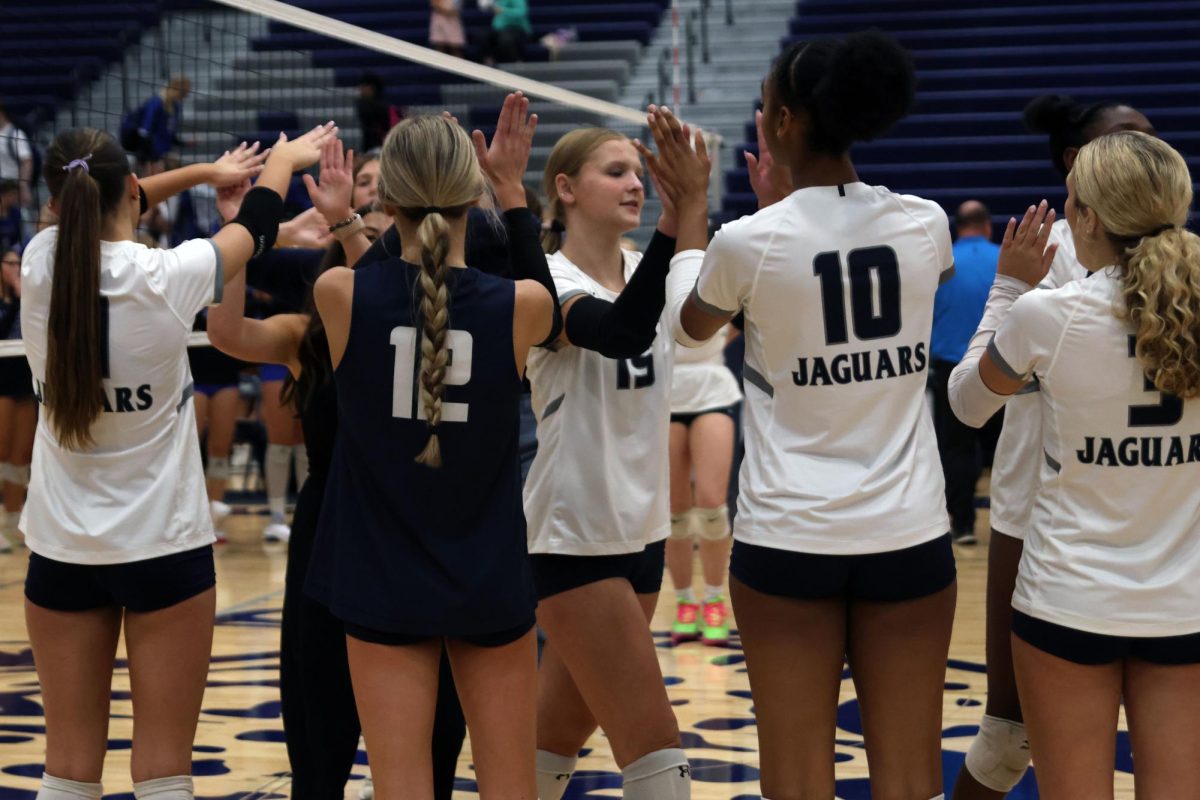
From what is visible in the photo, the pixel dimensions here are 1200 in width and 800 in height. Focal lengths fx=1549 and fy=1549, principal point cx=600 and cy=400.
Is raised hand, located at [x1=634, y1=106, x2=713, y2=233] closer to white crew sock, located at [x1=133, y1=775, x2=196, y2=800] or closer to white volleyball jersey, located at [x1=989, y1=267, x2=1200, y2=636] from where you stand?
white volleyball jersey, located at [x1=989, y1=267, x2=1200, y2=636]

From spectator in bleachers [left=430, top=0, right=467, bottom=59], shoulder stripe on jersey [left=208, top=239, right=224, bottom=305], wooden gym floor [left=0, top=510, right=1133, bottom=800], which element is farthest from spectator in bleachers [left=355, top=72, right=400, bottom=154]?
shoulder stripe on jersey [left=208, top=239, right=224, bottom=305]

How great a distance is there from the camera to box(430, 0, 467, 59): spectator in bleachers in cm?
1388

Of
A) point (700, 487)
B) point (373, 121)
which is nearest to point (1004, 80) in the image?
point (373, 121)

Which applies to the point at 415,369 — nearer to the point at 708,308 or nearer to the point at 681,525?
the point at 708,308

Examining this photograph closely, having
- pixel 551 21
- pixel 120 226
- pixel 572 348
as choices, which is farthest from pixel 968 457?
pixel 551 21

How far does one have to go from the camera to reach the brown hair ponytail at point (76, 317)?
2.87 meters

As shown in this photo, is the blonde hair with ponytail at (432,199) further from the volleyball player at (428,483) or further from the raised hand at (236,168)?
the raised hand at (236,168)

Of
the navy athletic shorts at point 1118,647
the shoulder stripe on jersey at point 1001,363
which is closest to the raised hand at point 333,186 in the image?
the shoulder stripe on jersey at point 1001,363

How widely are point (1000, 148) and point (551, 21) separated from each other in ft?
15.7

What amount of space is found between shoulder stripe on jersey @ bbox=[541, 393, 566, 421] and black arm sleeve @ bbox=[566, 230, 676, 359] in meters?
0.33

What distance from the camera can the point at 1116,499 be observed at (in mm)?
2549

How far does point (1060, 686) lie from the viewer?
2.57 meters

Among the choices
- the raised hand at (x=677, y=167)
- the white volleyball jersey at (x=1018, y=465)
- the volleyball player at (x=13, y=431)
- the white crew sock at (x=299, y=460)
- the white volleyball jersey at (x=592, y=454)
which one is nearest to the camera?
the raised hand at (x=677, y=167)

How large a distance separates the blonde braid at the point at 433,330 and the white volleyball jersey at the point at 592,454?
2.13ft
